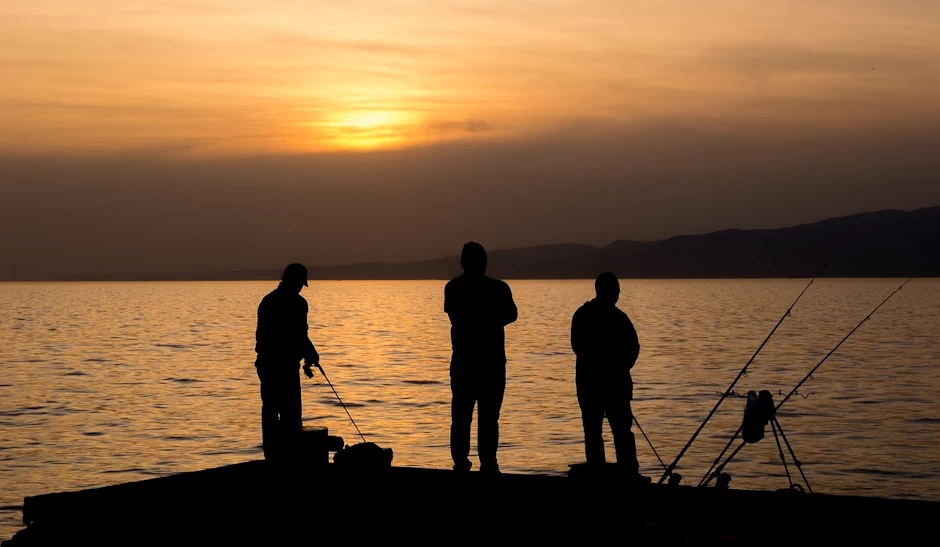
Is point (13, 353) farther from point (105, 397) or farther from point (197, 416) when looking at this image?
point (197, 416)

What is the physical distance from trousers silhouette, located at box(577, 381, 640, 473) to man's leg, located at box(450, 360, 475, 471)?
100cm

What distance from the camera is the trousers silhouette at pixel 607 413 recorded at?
10.0 meters

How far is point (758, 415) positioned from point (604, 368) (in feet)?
6.20

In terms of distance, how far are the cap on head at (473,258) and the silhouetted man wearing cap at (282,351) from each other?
1.64 metres

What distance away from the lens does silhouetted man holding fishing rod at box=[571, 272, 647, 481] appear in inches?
394

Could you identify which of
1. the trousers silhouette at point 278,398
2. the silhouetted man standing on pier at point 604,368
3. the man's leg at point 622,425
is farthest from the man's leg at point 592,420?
the trousers silhouette at point 278,398

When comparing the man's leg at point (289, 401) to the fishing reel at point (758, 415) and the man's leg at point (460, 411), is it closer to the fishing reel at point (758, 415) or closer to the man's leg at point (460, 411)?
the man's leg at point (460, 411)

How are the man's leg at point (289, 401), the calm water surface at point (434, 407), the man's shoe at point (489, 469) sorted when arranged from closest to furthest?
the man's shoe at point (489, 469)
the man's leg at point (289, 401)
the calm water surface at point (434, 407)

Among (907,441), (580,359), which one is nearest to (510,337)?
(907,441)

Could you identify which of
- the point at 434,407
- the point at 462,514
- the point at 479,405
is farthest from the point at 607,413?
the point at 434,407

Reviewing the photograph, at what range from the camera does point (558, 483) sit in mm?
9648

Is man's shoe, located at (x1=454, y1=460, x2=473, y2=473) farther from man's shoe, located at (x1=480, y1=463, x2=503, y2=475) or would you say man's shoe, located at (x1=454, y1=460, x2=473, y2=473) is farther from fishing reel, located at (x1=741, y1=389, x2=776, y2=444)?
fishing reel, located at (x1=741, y1=389, x2=776, y2=444)

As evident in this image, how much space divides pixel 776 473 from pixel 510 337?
42.9 metres

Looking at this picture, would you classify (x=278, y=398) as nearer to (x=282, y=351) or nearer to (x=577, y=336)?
(x=282, y=351)
